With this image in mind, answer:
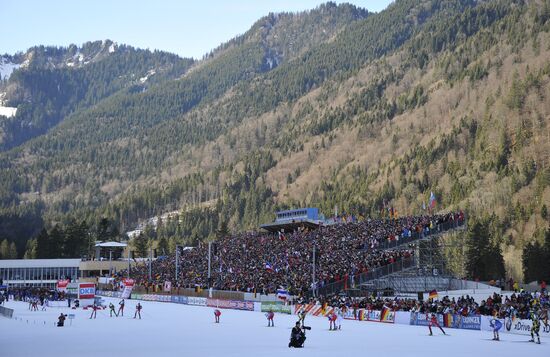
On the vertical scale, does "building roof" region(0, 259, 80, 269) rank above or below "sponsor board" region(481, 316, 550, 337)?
above

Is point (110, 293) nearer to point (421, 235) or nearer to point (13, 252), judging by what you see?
→ point (421, 235)

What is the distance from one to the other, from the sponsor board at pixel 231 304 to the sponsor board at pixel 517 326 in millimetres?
27130

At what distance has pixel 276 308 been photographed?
217 ft

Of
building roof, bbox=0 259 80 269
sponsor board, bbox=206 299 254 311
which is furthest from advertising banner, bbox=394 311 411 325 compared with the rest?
building roof, bbox=0 259 80 269

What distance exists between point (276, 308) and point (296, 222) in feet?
122

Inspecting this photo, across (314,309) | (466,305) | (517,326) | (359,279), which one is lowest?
(517,326)

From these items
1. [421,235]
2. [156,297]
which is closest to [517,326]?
[421,235]

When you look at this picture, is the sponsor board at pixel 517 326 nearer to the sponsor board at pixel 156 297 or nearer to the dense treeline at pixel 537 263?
the sponsor board at pixel 156 297

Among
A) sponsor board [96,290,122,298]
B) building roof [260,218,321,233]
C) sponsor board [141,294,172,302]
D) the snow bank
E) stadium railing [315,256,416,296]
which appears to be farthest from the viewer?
building roof [260,218,321,233]

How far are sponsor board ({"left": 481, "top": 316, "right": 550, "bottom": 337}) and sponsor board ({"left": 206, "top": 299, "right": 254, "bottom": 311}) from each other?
27.1m

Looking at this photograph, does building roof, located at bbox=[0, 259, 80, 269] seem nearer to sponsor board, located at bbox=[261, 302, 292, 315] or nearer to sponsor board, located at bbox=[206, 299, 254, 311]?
sponsor board, located at bbox=[206, 299, 254, 311]

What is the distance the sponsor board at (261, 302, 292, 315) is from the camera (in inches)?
2566

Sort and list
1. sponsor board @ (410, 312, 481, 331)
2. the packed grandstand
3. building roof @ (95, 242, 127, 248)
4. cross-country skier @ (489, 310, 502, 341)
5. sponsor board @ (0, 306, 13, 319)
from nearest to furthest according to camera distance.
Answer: cross-country skier @ (489, 310, 502, 341), sponsor board @ (410, 312, 481, 331), sponsor board @ (0, 306, 13, 319), the packed grandstand, building roof @ (95, 242, 127, 248)

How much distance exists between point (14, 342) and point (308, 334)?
15311 millimetres
